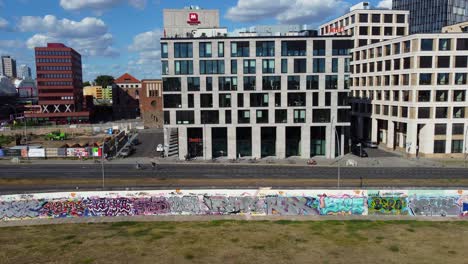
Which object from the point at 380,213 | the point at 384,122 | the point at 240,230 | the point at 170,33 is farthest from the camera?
the point at 384,122

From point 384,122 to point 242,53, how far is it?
4433 cm

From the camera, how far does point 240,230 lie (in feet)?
115

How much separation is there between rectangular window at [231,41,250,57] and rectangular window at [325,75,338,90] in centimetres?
1830

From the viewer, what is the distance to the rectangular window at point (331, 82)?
77.5m

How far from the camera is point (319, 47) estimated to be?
77.1m

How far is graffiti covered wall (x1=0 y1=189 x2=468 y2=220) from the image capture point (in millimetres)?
39562

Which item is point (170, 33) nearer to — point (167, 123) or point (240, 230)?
point (167, 123)

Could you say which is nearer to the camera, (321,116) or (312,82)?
(312,82)

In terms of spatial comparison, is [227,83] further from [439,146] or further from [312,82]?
[439,146]

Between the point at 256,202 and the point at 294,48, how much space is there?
46.8 metres

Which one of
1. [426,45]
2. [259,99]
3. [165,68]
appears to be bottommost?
[259,99]

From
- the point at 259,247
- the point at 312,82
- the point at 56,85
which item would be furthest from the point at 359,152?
the point at 56,85

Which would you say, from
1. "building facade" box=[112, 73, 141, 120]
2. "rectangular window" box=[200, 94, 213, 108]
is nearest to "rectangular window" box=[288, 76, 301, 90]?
"rectangular window" box=[200, 94, 213, 108]

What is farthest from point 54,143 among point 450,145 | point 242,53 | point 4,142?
point 450,145
